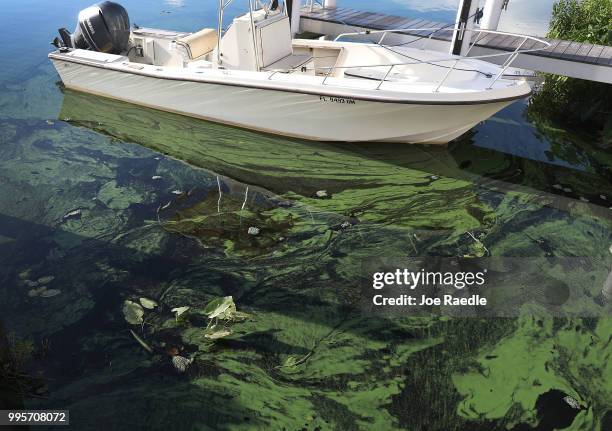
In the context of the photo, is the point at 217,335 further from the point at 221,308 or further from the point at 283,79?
the point at 283,79

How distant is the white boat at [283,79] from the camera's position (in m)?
6.51

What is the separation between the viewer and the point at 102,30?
27.5 ft

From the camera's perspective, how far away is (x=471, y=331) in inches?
171

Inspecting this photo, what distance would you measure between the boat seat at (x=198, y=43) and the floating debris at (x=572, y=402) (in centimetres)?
714

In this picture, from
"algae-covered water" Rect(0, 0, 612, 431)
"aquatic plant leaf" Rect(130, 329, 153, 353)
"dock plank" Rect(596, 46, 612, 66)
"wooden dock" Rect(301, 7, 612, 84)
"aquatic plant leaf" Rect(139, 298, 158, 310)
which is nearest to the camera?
"algae-covered water" Rect(0, 0, 612, 431)

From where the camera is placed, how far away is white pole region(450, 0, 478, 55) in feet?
26.0

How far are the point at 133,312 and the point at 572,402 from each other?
12.1ft

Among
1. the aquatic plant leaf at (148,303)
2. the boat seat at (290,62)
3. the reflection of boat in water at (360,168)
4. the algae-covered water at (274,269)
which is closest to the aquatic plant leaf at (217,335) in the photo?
the algae-covered water at (274,269)

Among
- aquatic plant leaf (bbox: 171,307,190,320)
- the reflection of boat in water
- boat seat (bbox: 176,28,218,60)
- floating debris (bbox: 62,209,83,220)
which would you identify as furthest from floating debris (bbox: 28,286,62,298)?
boat seat (bbox: 176,28,218,60)

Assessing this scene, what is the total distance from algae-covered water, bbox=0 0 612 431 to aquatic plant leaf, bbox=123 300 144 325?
18 mm

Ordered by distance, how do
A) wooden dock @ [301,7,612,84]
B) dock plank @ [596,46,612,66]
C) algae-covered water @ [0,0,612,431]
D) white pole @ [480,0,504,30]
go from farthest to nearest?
1. white pole @ [480,0,504,30]
2. wooden dock @ [301,7,612,84]
3. dock plank @ [596,46,612,66]
4. algae-covered water @ [0,0,612,431]

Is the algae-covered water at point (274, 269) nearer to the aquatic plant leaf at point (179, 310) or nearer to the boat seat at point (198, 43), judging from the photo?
the aquatic plant leaf at point (179, 310)

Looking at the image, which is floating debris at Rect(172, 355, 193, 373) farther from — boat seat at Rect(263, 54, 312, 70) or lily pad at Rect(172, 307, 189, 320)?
boat seat at Rect(263, 54, 312, 70)

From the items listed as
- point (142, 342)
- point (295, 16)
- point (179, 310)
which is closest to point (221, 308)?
point (179, 310)
